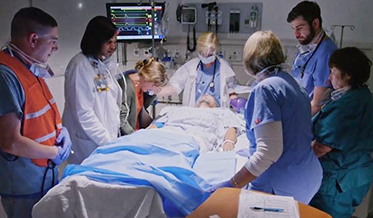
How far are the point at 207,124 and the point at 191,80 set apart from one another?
75cm

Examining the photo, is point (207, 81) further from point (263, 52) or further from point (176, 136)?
point (263, 52)

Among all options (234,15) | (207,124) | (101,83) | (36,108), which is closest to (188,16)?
(234,15)

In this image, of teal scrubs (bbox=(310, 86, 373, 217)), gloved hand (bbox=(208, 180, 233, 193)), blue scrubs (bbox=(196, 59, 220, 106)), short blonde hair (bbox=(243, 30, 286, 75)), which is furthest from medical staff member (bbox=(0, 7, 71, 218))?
blue scrubs (bbox=(196, 59, 220, 106))

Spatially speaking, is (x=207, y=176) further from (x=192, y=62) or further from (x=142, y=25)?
(x=142, y=25)

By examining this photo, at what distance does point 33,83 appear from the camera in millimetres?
1557

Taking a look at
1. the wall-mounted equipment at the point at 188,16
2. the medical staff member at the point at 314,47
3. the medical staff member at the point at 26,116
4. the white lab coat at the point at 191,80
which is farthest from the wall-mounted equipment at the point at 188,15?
the medical staff member at the point at 26,116

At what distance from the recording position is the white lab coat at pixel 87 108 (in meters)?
2.03

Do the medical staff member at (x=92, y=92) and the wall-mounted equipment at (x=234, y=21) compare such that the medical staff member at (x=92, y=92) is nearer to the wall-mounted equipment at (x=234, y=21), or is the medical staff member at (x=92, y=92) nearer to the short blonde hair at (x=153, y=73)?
the short blonde hair at (x=153, y=73)

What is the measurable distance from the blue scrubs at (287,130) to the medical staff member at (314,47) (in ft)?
2.26

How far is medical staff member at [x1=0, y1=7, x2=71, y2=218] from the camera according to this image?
1.45 m

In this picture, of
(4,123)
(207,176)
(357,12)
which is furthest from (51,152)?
(357,12)

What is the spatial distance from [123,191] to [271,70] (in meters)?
0.83

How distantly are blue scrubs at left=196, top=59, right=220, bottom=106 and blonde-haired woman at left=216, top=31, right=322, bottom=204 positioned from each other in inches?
64.7

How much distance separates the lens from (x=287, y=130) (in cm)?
149
